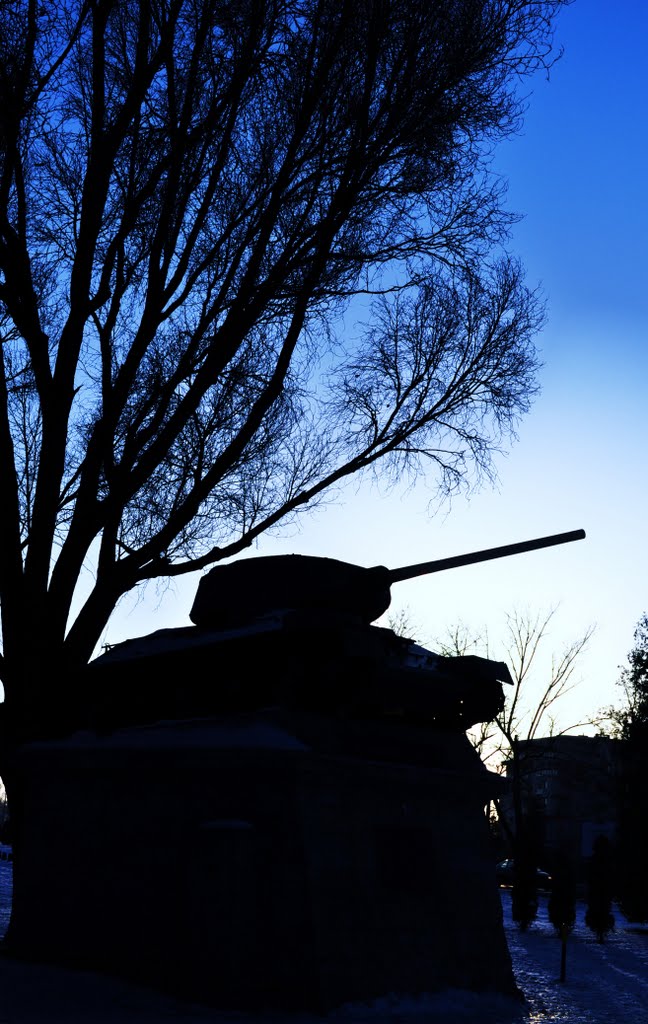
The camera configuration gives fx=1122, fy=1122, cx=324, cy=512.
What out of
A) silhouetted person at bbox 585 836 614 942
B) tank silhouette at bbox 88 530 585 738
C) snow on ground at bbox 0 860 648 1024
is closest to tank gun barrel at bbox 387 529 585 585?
tank silhouette at bbox 88 530 585 738

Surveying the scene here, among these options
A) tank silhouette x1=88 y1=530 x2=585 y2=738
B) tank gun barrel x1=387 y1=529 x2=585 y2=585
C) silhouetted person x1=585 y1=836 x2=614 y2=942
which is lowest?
silhouetted person x1=585 y1=836 x2=614 y2=942

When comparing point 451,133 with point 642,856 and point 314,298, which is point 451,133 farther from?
point 642,856

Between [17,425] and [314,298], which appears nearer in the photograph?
[314,298]

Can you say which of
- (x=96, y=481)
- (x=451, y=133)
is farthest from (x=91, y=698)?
(x=451, y=133)

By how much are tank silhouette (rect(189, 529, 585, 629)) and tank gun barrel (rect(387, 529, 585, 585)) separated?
0.05 feet

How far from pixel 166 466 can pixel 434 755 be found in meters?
5.84

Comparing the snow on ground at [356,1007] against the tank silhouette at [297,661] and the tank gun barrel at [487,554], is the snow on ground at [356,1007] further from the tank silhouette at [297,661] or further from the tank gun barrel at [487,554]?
the tank gun barrel at [487,554]

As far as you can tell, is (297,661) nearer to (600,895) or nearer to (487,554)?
(487,554)

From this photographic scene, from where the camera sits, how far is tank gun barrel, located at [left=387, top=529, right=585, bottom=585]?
13.7 meters

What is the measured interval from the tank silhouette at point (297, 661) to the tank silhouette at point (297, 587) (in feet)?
0.05

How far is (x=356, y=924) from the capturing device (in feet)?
35.9

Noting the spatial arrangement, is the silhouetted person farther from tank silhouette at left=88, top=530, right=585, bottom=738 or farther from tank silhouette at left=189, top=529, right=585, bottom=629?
tank silhouette at left=189, top=529, right=585, bottom=629

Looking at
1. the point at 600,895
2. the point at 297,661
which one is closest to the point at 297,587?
the point at 297,661

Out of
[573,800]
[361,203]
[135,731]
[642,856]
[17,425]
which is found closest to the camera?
[135,731]
